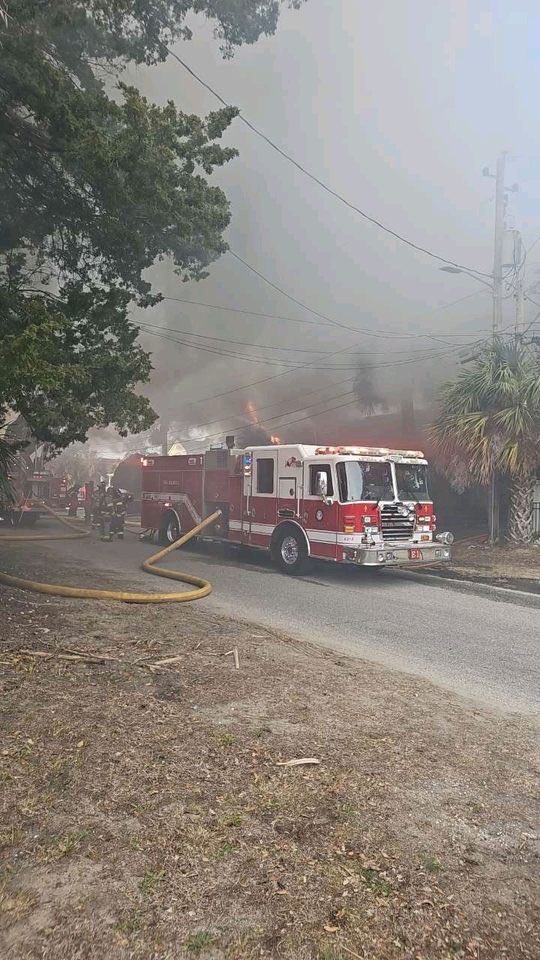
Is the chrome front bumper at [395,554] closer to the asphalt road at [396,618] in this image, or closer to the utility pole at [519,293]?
the asphalt road at [396,618]

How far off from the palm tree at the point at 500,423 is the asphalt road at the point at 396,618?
3.66 m

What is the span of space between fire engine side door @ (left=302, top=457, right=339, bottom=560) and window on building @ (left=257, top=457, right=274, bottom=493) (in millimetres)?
1011

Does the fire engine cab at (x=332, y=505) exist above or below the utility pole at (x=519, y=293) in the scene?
below

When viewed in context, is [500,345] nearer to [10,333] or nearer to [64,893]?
[10,333]

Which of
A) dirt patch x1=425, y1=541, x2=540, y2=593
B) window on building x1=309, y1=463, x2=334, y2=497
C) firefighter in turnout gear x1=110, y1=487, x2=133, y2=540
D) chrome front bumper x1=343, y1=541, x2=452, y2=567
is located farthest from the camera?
firefighter in turnout gear x1=110, y1=487, x2=133, y2=540

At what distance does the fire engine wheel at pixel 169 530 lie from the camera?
14.2 metres

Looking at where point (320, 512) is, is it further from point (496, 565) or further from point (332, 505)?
point (496, 565)

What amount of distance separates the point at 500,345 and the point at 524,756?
39.5 ft

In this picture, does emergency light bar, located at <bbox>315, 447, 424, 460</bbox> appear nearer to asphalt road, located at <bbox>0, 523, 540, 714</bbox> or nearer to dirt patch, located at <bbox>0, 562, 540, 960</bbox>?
asphalt road, located at <bbox>0, 523, 540, 714</bbox>

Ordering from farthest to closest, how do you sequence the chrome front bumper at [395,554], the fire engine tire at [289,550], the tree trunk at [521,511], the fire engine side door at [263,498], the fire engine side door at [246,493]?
1. the tree trunk at [521,511]
2. the fire engine side door at [246,493]
3. the fire engine side door at [263,498]
4. the fire engine tire at [289,550]
5. the chrome front bumper at [395,554]

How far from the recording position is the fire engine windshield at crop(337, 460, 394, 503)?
377 inches

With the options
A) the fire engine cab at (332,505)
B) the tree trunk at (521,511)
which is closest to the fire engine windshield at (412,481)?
the fire engine cab at (332,505)

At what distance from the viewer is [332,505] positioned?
962 centimetres

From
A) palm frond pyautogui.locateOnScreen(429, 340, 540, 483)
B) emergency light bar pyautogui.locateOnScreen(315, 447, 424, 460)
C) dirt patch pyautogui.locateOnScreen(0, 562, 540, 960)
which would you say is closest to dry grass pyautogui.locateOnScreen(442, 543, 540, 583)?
palm frond pyautogui.locateOnScreen(429, 340, 540, 483)
